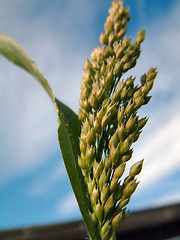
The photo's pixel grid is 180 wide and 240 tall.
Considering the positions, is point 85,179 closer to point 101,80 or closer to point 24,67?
point 101,80

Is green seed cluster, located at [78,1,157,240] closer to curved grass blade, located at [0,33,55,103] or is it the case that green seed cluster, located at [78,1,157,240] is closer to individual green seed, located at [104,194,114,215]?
individual green seed, located at [104,194,114,215]

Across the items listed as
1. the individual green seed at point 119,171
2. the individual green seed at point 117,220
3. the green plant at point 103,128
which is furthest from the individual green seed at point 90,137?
the individual green seed at point 117,220

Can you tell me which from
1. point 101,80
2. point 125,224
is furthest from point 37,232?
point 101,80

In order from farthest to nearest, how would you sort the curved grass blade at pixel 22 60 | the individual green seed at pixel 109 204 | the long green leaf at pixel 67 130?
1. the curved grass blade at pixel 22 60
2. the long green leaf at pixel 67 130
3. the individual green seed at pixel 109 204

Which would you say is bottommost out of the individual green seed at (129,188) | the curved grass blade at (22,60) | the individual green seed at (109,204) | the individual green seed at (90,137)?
the individual green seed at (109,204)

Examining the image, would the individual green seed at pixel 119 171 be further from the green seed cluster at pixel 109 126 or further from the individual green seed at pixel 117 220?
the individual green seed at pixel 117 220

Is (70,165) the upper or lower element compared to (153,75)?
lower

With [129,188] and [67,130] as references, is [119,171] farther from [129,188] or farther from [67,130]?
[67,130]

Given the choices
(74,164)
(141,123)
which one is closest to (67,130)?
(74,164)
